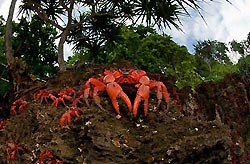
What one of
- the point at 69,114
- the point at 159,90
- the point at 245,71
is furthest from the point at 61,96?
the point at 245,71

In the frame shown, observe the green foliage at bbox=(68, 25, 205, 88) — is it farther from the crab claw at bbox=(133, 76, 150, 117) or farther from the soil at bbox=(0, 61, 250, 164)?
the crab claw at bbox=(133, 76, 150, 117)

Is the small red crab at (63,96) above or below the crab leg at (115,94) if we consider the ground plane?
above

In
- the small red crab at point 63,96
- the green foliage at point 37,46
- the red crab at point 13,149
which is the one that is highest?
the green foliage at point 37,46

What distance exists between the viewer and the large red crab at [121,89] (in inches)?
156

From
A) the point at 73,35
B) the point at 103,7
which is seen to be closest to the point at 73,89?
the point at 103,7

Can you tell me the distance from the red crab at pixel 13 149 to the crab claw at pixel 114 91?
1.32m

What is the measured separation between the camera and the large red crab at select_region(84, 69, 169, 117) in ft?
13.0

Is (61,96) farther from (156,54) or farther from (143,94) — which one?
(156,54)

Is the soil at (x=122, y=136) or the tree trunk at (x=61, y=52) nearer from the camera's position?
the soil at (x=122, y=136)

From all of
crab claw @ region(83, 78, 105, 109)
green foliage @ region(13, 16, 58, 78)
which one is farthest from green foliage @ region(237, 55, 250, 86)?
crab claw @ region(83, 78, 105, 109)

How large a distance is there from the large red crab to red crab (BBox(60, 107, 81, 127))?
0.40 feet

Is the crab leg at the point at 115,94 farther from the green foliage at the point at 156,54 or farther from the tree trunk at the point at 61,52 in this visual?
the green foliage at the point at 156,54

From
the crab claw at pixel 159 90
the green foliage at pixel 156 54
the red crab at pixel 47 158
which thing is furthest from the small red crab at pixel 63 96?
the green foliage at pixel 156 54

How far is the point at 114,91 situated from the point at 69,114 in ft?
1.57
